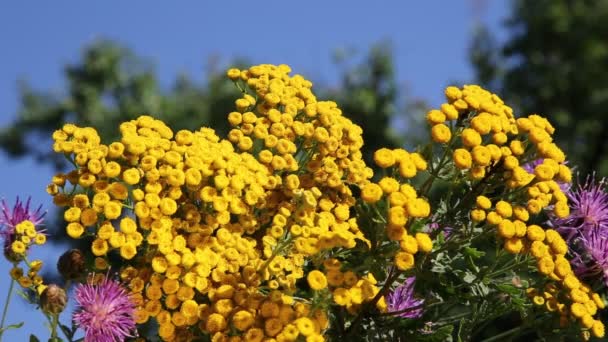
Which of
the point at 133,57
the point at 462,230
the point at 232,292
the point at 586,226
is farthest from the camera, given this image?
the point at 133,57

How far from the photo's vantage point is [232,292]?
1859mm

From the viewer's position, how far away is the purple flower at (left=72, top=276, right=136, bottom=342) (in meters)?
1.87

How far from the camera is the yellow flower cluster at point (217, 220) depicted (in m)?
1.83

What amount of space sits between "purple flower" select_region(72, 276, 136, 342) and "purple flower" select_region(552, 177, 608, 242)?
1066 millimetres

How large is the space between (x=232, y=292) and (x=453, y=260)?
0.53m

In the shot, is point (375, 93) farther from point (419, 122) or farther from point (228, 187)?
point (228, 187)

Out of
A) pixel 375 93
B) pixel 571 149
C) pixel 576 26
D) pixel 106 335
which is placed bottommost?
pixel 106 335

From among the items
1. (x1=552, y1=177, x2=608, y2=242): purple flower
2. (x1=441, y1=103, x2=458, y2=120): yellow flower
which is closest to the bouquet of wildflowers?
(x1=441, y1=103, x2=458, y2=120): yellow flower

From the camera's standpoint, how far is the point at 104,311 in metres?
1.87

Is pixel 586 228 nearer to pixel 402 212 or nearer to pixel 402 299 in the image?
pixel 402 299

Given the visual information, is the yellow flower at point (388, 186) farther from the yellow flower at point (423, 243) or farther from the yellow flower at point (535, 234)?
the yellow flower at point (535, 234)

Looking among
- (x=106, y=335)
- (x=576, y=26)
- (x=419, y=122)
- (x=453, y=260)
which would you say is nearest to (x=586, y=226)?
(x=453, y=260)

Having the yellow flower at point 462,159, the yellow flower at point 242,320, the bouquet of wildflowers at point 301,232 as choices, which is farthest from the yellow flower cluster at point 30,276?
the yellow flower at point 462,159

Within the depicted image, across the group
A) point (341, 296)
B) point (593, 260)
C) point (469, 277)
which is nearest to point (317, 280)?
point (341, 296)
